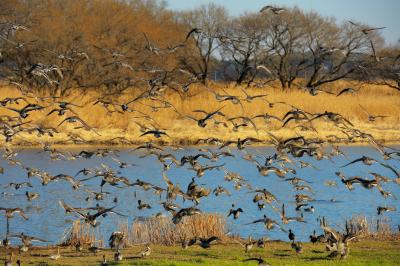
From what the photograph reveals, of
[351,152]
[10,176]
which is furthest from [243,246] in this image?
[351,152]

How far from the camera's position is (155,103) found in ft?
164

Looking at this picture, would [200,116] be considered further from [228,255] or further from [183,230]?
[228,255]

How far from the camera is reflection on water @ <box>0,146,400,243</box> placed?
24.8 metres

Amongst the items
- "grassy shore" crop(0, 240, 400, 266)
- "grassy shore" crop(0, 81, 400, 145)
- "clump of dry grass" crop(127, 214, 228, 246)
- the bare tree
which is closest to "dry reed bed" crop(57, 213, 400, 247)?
"clump of dry grass" crop(127, 214, 228, 246)

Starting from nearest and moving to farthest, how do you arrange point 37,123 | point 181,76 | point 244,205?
point 244,205, point 37,123, point 181,76

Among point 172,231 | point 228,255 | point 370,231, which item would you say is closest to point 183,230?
point 172,231

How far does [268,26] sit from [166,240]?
204 feet

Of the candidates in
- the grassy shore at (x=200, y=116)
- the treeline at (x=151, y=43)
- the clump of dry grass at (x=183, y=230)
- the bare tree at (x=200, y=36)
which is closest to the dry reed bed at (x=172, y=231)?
the clump of dry grass at (x=183, y=230)

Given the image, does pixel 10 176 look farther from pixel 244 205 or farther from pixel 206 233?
pixel 206 233

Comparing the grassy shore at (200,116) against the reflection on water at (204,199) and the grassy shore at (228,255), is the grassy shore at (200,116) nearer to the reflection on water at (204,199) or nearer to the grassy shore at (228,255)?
the reflection on water at (204,199)

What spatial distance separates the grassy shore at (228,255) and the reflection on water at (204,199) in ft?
11.3

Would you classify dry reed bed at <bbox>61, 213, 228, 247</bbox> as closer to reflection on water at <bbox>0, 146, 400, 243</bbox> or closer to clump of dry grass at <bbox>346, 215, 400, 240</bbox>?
reflection on water at <bbox>0, 146, 400, 243</bbox>

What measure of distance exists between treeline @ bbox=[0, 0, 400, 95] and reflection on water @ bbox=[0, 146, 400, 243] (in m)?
4.57

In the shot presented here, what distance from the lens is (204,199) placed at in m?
30.4
